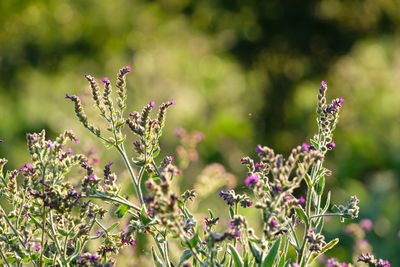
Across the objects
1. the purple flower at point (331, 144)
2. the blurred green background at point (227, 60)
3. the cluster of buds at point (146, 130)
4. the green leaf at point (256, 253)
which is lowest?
the green leaf at point (256, 253)

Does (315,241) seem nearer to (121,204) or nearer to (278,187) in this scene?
(278,187)

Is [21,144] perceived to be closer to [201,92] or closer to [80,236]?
[201,92]


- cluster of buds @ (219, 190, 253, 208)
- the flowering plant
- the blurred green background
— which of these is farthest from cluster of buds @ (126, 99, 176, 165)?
the blurred green background

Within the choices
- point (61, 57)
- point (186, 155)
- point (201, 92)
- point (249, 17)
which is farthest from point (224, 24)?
point (186, 155)

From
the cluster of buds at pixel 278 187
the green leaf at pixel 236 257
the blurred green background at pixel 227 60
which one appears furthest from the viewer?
Result: the blurred green background at pixel 227 60

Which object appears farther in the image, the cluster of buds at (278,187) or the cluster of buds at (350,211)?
the cluster of buds at (350,211)

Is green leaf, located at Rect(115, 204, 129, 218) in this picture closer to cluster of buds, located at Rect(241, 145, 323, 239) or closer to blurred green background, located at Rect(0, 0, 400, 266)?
cluster of buds, located at Rect(241, 145, 323, 239)

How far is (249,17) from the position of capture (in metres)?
6.62

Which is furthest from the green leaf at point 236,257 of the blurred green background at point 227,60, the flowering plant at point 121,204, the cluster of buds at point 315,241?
the blurred green background at point 227,60

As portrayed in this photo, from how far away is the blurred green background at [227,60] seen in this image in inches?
236

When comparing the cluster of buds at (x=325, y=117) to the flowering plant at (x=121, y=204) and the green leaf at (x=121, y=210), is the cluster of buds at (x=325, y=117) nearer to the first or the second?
the flowering plant at (x=121, y=204)

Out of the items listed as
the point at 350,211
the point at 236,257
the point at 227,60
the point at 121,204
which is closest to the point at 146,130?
the point at 121,204

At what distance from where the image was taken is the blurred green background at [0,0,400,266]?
6000 mm

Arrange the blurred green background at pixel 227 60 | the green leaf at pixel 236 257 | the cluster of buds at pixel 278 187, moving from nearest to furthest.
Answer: the cluster of buds at pixel 278 187 → the green leaf at pixel 236 257 → the blurred green background at pixel 227 60
